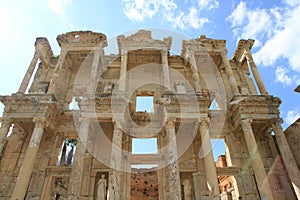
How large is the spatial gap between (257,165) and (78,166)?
338 inches

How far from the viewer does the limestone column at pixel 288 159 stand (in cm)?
1090

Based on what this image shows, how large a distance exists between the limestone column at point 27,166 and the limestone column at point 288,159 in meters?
12.3

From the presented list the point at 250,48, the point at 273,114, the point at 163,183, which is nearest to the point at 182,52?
the point at 250,48

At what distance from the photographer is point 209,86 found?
16234 mm

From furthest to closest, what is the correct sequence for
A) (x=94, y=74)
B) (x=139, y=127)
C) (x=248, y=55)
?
(x=248, y=55) < (x=94, y=74) < (x=139, y=127)

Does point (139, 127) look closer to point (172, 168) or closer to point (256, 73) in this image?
point (172, 168)

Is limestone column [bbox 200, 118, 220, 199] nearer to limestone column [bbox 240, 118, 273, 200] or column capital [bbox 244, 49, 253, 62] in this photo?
limestone column [bbox 240, 118, 273, 200]

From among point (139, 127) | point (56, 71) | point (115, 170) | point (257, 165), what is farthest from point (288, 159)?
point (56, 71)

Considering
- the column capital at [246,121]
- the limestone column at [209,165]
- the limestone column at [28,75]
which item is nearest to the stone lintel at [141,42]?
the limestone column at [28,75]

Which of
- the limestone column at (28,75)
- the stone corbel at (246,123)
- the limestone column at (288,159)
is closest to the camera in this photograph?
the limestone column at (288,159)

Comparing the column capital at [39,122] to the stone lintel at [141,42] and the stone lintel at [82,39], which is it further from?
the stone lintel at [141,42]

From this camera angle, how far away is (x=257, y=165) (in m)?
11.1

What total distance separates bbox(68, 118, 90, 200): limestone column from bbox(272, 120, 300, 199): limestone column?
10006 millimetres

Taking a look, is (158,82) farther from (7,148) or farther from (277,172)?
(7,148)
